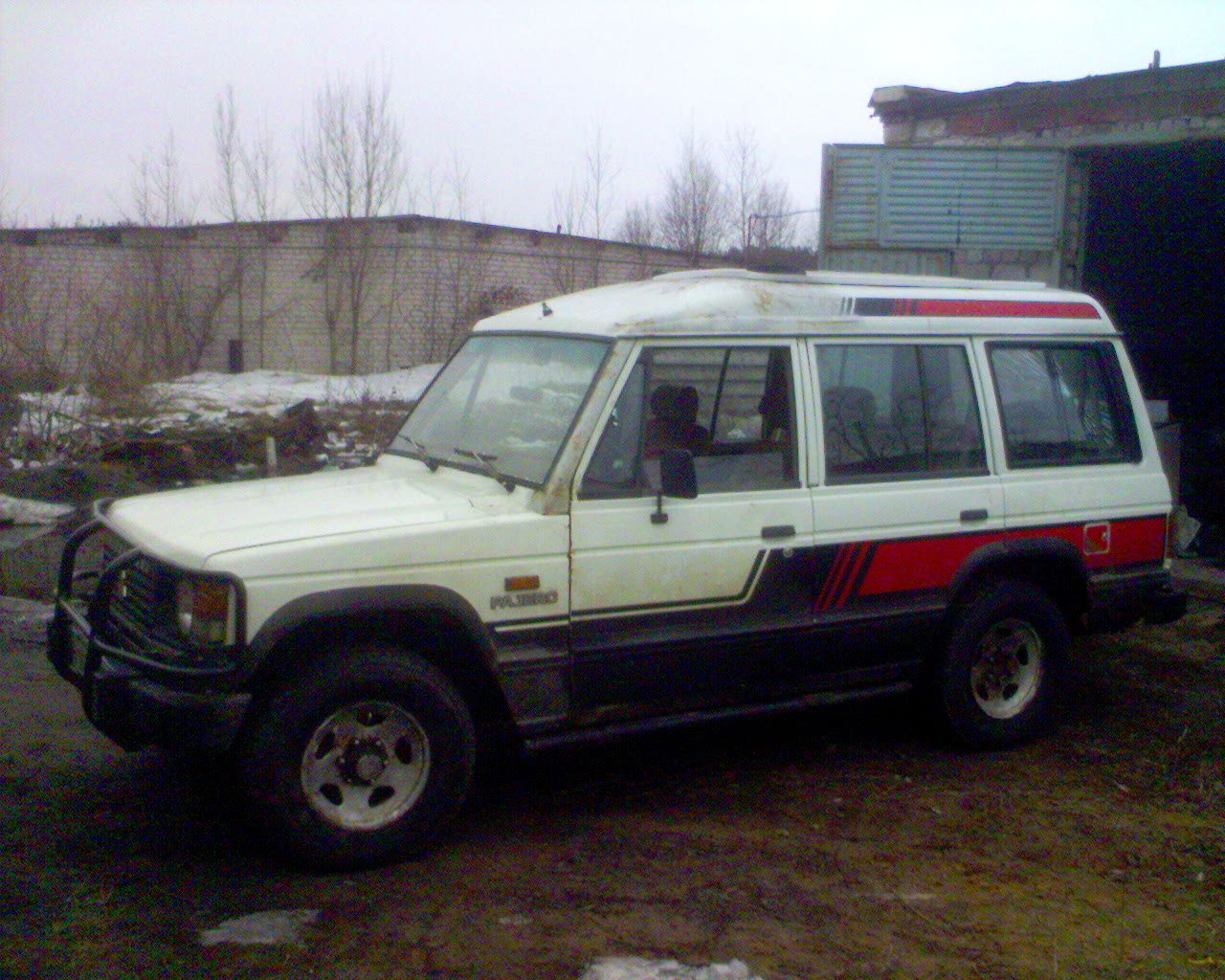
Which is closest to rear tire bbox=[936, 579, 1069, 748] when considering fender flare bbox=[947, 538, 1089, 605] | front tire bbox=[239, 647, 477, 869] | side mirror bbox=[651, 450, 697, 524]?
fender flare bbox=[947, 538, 1089, 605]

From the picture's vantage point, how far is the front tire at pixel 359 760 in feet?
12.4

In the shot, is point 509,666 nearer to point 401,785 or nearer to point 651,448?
point 401,785

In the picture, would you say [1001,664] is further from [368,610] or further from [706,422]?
[368,610]

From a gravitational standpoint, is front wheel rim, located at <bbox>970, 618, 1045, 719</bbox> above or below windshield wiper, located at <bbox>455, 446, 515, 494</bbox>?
below

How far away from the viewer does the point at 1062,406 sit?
551 centimetres

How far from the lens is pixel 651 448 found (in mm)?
4508

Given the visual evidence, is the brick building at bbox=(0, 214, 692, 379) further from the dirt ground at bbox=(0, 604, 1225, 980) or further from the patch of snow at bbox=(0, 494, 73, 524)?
the dirt ground at bbox=(0, 604, 1225, 980)

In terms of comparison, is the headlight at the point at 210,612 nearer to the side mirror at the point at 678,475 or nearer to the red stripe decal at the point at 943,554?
the side mirror at the point at 678,475

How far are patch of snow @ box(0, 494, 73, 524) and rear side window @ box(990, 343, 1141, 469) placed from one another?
7.57 m

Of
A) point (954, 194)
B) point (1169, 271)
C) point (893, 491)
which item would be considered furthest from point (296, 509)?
point (1169, 271)

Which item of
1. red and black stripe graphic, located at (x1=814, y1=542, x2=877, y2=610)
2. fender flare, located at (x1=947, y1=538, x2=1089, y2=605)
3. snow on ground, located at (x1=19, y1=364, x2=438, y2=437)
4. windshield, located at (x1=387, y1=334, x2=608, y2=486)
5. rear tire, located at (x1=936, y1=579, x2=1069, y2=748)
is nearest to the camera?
windshield, located at (x1=387, y1=334, x2=608, y2=486)

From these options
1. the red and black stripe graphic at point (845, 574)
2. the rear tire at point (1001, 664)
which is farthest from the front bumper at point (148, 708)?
the rear tire at point (1001, 664)

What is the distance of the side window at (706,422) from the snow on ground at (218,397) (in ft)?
31.2

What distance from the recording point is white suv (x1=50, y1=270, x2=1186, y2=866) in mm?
3852
